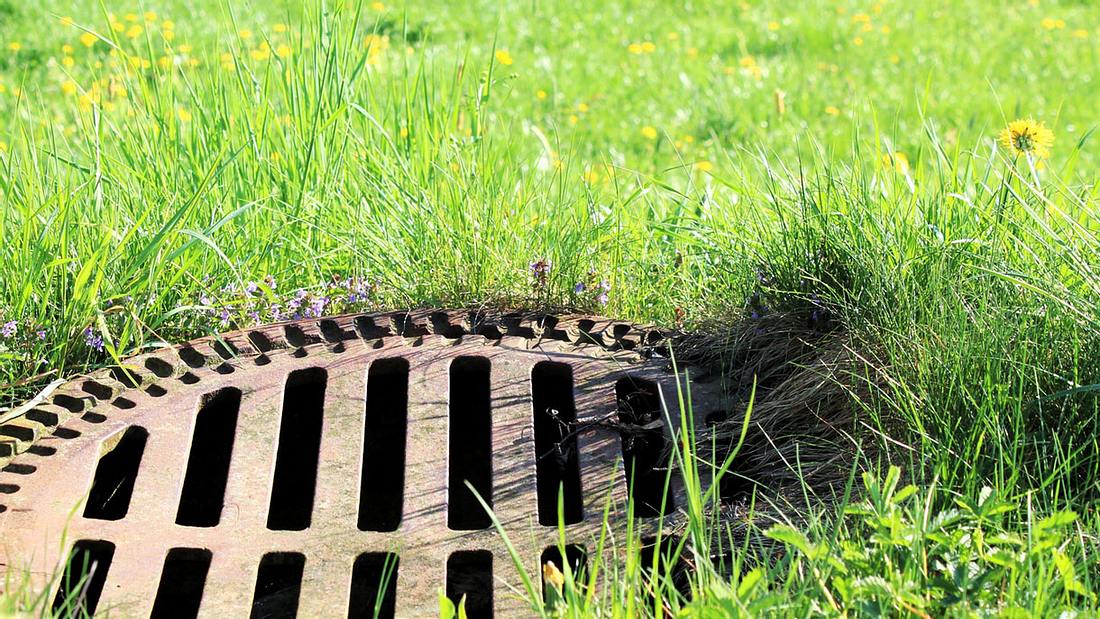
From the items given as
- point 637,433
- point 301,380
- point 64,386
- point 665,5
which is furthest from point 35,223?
point 665,5

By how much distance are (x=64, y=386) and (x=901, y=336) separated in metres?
1.44

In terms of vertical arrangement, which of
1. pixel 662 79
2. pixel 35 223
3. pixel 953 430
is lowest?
pixel 662 79

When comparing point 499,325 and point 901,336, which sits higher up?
point 901,336

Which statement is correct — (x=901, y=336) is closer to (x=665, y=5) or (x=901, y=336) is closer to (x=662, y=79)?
(x=662, y=79)

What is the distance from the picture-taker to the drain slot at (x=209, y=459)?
199 centimetres

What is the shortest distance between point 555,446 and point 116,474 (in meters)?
0.77

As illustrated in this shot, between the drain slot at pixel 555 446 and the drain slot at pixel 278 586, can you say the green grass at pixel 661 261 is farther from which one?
the drain slot at pixel 278 586

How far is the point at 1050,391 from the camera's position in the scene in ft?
5.67

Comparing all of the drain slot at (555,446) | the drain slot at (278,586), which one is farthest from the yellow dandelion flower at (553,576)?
the drain slot at (278,586)

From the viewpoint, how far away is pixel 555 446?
6.50 ft

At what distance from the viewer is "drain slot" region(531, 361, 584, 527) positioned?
6.42ft

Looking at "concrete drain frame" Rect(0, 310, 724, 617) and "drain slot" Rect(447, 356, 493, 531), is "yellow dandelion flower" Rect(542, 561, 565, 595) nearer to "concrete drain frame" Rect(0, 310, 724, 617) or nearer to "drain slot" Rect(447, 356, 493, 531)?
"concrete drain frame" Rect(0, 310, 724, 617)

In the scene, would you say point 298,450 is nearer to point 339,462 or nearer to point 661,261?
point 339,462

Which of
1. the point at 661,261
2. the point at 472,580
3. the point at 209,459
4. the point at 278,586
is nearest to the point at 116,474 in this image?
the point at 209,459
